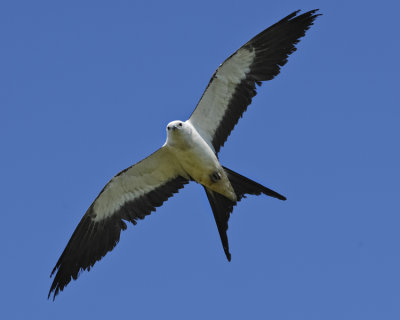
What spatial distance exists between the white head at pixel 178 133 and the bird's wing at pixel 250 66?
645 millimetres

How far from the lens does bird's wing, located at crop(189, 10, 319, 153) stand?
12531 millimetres

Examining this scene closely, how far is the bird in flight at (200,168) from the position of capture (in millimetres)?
12414

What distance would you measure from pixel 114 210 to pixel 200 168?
182cm

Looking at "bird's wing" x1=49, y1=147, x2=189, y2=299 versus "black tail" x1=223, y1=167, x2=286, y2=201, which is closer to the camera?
"black tail" x1=223, y1=167, x2=286, y2=201

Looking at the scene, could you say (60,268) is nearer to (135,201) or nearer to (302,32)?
(135,201)

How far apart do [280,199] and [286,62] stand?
92.2 inches

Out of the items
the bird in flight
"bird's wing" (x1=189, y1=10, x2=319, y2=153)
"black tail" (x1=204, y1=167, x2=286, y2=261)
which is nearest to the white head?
the bird in flight

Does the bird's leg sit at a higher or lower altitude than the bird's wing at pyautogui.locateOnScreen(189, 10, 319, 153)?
lower

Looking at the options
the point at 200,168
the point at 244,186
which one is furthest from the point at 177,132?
the point at 244,186

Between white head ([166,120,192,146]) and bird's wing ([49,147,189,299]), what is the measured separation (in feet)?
2.36

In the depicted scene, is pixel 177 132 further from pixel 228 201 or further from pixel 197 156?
pixel 228 201

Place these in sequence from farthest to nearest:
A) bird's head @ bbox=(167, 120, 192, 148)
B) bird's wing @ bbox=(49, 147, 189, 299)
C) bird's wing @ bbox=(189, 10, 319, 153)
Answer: bird's wing @ bbox=(49, 147, 189, 299) < bird's wing @ bbox=(189, 10, 319, 153) < bird's head @ bbox=(167, 120, 192, 148)

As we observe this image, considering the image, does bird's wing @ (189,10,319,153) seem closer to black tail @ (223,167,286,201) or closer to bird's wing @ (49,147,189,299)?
black tail @ (223,167,286,201)

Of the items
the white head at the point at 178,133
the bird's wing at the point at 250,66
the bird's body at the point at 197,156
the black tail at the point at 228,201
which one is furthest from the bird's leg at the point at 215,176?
the bird's wing at the point at 250,66
